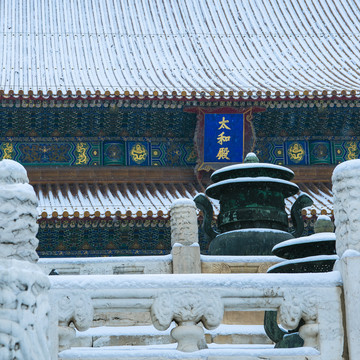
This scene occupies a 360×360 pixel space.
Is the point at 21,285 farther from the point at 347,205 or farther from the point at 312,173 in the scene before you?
the point at 312,173

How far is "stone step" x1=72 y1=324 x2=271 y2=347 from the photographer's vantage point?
860 centimetres

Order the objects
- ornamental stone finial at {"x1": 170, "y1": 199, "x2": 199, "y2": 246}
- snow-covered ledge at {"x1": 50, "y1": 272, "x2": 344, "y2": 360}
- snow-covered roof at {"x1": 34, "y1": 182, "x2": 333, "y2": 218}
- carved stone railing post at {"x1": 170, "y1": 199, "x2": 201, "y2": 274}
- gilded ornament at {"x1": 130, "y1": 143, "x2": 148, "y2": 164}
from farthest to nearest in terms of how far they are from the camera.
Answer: gilded ornament at {"x1": 130, "y1": 143, "x2": 148, "y2": 164} → snow-covered roof at {"x1": 34, "y1": 182, "x2": 333, "y2": 218} → ornamental stone finial at {"x1": 170, "y1": 199, "x2": 199, "y2": 246} → carved stone railing post at {"x1": 170, "y1": 199, "x2": 201, "y2": 274} → snow-covered ledge at {"x1": 50, "y1": 272, "x2": 344, "y2": 360}

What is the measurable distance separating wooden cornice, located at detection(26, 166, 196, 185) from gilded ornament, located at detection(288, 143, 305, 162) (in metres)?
1.77

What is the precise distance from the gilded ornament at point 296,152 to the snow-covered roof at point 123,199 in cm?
56

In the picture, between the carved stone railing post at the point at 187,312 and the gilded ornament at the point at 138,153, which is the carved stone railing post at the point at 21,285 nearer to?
the carved stone railing post at the point at 187,312

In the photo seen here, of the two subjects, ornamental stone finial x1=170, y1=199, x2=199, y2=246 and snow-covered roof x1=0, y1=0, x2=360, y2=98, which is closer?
ornamental stone finial x1=170, y1=199, x2=199, y2=246

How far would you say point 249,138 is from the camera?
1642 cm

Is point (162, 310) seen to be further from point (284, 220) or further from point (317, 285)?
point (284, 220)

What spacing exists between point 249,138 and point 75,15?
216 inches

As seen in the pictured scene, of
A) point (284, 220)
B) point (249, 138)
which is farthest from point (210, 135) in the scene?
point (284, 220)

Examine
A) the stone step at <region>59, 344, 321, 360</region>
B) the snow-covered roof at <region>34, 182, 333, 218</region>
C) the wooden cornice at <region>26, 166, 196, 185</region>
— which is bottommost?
the stone step at <region>59, 344, 321, 360</region>

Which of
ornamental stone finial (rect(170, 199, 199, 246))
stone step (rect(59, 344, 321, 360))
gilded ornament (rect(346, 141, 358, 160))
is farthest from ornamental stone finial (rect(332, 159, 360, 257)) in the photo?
gilded ornament (rect(346, 141, 358, 160))

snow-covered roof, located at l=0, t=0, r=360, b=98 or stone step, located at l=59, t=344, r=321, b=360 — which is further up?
snow-covered roof, located at l=0, t=0, r=360, b=98

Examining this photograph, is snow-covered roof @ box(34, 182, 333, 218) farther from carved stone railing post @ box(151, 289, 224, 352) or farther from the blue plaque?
carved stone railing post @ box(151, 289, 224, 352)
